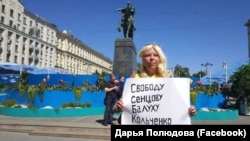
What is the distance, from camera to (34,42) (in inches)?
2955

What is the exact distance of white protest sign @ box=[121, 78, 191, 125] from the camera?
10.2 ft

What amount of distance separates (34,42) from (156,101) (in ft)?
246

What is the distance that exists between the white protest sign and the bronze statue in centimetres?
2073

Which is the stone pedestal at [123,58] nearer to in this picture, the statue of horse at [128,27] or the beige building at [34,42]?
the statue of horse at [128,27]

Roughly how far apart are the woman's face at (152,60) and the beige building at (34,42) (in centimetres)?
6135

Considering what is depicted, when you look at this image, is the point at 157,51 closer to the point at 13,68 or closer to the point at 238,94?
the point at 238,94

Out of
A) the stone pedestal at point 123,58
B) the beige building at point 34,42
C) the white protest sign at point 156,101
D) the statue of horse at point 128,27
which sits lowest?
the white protest sign at point 156,101

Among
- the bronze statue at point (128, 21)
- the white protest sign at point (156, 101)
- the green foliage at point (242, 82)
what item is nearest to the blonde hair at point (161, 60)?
the white protest sign at point (156, 101)

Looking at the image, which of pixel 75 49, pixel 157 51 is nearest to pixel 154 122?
pixel 157 51

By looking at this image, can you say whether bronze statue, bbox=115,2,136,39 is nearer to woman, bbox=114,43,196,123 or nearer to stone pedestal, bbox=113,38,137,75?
stone pedestal, bbox=113,38,137,75

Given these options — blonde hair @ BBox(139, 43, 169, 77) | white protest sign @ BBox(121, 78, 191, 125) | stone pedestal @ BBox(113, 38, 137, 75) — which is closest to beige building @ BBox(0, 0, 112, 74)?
stone pedestal @ BBox(113, 38, 137, 75)

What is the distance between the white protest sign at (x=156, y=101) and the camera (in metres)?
3.12

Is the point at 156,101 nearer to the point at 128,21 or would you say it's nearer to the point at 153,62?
the point at 153,62

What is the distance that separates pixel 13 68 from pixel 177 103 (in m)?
37.3
